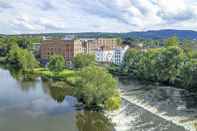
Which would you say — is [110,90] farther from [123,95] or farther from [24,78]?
[24,78]

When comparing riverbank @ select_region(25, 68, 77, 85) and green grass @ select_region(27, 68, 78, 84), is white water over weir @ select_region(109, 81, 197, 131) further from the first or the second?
green grass @ select_region(27, 68, 78, 84)

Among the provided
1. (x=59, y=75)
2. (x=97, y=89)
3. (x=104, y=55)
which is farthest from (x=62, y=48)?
(x=97, y=89)

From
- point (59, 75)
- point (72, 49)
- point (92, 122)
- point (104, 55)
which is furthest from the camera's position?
point (104, 55)

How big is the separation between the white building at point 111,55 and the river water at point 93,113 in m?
54.2

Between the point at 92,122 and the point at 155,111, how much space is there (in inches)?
361

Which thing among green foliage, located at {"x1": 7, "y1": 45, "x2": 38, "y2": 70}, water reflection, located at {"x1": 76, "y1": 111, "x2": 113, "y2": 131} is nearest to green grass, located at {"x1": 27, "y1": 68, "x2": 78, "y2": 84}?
green foliage, located at {"x1": 7, "y1": 45, "x2": 38, "y2": 70}

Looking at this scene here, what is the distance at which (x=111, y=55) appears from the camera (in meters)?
119

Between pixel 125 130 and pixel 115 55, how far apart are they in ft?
270

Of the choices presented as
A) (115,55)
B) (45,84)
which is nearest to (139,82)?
(45,84)

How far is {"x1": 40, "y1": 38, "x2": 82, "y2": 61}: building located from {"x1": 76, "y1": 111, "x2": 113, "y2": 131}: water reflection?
73.0m

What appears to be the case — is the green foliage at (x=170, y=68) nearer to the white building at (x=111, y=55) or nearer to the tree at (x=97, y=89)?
the tree at (x=97, y=89)

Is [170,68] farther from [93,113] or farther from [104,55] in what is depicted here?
[104,55]

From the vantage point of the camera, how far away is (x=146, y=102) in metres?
48.5

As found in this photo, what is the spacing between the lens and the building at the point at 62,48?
4550 inches
